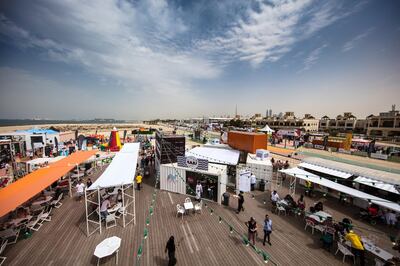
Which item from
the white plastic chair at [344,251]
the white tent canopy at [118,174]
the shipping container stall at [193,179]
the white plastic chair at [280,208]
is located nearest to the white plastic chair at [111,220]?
the white tent canopy at [118,174]

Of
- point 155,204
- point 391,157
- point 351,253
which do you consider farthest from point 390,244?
point 391,157

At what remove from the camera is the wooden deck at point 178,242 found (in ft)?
19.4

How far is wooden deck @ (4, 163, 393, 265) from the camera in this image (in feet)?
19.4

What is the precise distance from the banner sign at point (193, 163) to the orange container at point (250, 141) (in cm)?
685

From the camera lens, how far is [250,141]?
1511cm

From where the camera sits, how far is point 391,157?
20.9 meters

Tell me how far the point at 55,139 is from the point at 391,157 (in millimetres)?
46680

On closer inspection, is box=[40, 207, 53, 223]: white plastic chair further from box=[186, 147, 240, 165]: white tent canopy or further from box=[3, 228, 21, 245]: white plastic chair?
box=[186, 147, 240, 165]: white tent canopy

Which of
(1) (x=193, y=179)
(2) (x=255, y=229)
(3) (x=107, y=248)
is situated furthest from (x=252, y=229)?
(3) (x=107, y=248)

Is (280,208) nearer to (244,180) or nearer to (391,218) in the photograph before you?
(244,180)

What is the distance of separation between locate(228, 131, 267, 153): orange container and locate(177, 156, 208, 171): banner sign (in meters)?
6.85

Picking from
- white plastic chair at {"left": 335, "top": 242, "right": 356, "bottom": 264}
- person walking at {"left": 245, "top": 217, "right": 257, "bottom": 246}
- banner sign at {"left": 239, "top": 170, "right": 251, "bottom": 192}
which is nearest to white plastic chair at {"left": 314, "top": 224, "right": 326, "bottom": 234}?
white plastic chair at {"left": 335, "top": 242, "right": 356, "bottom": 264}

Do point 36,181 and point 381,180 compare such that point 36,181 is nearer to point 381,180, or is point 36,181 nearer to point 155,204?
point 155,204

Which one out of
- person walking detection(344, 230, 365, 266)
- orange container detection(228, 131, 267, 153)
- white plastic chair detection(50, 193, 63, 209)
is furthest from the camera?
orange container detection(228, 131, 267, 153)
